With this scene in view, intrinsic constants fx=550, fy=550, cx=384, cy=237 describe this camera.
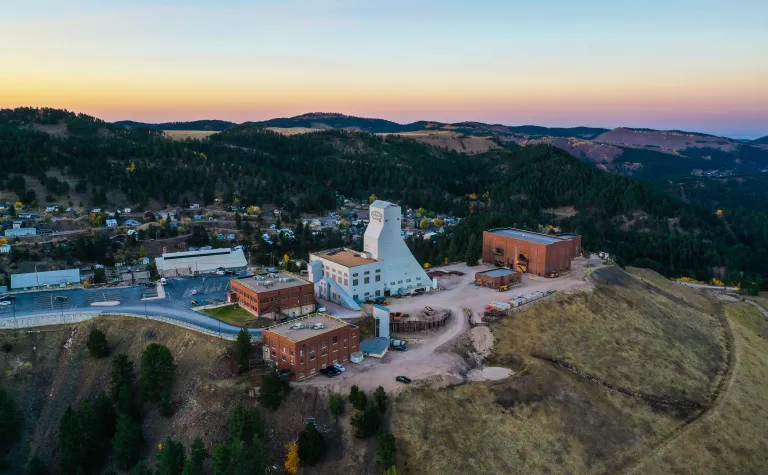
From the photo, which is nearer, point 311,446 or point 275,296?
point 311,446

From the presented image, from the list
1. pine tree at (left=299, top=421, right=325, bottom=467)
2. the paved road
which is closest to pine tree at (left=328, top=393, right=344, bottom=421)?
pine tree at (left=299, top=421, right=325, bottom=467)

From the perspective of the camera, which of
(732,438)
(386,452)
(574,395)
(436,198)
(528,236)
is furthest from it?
(436,198)

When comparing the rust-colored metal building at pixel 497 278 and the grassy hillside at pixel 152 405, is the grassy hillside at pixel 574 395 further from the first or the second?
the rust-colored metal building at pixel 497 278

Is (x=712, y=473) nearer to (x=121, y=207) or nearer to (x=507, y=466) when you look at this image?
(x=507, y=466)

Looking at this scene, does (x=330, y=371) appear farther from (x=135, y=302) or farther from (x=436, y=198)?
(x=436, y=198)

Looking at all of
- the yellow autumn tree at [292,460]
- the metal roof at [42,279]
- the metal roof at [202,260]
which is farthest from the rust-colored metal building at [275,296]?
the metal roof at [42,279]

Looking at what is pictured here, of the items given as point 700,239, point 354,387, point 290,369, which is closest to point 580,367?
point 354,387

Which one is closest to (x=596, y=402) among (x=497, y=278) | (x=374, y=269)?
(x=497, y=278)

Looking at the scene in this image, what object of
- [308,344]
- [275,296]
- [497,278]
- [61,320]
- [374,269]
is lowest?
[61,320]
